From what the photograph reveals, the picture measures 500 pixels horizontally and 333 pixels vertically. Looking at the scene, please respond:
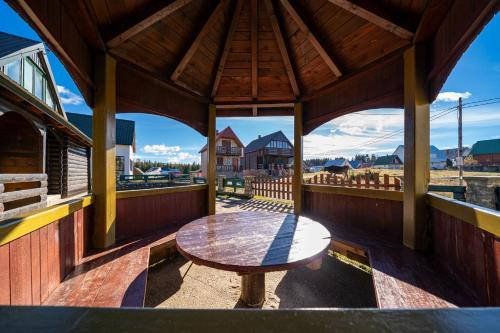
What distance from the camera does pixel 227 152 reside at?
27.4 m

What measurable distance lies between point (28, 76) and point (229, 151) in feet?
70.3

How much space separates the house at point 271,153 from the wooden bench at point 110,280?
26.2 meters

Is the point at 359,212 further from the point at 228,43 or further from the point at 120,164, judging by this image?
the point at 120,164

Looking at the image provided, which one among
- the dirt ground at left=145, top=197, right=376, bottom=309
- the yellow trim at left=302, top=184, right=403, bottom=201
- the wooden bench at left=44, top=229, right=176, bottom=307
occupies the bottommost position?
the dirt ground at left=145, top=197, right=376, bottom=309

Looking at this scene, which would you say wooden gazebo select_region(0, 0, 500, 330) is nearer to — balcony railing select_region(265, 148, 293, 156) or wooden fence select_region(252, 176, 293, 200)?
wooden fence select_region(252, 176, 293, 200)

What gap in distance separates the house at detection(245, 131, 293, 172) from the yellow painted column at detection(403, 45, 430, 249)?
1007 inches

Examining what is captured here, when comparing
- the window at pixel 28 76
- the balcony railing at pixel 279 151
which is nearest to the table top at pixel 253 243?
the window at pixel 28 76

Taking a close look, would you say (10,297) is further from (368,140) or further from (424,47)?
(368,140)

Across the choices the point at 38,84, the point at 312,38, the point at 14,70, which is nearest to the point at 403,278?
the point at 312,38

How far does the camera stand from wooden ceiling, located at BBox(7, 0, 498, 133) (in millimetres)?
2328

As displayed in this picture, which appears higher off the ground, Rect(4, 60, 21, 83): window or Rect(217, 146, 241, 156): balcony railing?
Rect(4, 60, 21, 83): window

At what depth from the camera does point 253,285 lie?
247cm

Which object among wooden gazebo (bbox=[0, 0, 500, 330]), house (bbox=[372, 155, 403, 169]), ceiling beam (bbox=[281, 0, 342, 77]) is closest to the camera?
wooden gazebo (bbox=[0, 0, 500, 330])

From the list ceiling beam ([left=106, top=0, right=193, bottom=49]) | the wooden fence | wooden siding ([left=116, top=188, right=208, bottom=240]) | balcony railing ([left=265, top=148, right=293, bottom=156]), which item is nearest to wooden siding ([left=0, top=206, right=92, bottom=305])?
wooden siding ([left=116, top=188, right=208, bottom=240])
